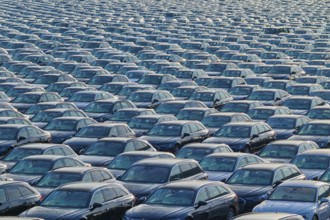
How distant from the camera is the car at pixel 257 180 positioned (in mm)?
21250

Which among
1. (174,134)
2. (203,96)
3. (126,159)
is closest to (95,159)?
(126,159)

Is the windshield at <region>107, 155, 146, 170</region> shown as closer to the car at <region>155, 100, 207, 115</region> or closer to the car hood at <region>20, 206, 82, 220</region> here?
the car hood at <region>20, 206, 82, 220</region>

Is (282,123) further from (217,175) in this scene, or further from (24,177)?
(24,177)

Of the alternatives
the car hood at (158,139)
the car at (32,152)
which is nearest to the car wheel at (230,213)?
the car at (32,152)

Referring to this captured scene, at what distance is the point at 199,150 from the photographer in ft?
83.9

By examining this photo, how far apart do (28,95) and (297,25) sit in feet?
161

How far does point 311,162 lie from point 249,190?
3.02 m

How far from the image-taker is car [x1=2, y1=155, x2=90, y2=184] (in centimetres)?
2291

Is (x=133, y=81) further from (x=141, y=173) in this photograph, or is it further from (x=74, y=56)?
(x=141, y=173)

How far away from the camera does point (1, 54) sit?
53219mm

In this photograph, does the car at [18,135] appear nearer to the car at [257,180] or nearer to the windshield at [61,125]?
the windshield at [61,125]

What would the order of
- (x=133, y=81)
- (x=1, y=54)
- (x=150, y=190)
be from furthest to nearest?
(x=1, y=54) < (x=133, y=81) < (x=150, y=190)

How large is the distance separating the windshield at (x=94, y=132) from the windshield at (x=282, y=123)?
17.4ft

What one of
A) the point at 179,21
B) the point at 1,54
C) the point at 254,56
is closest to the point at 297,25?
the point at 179,21
